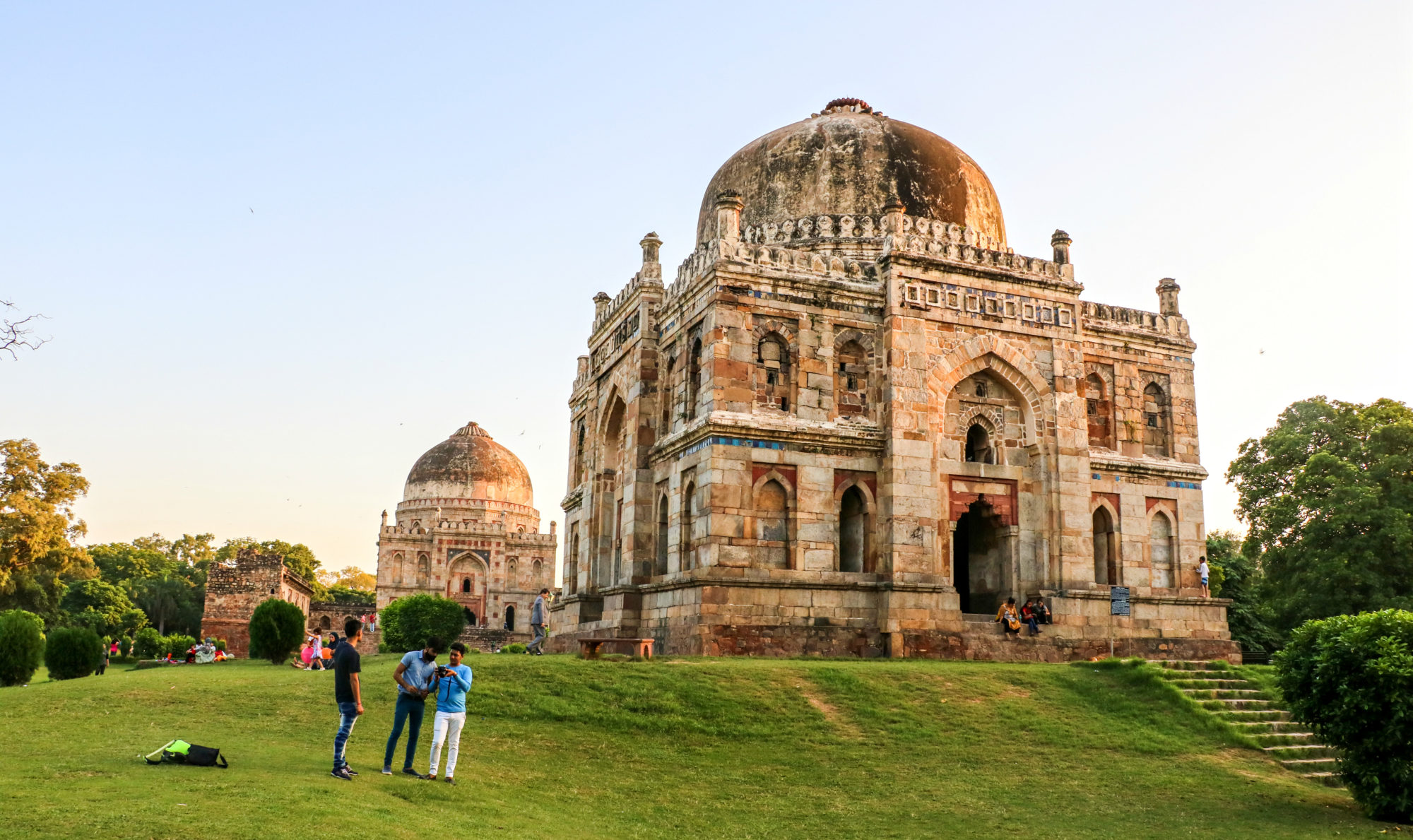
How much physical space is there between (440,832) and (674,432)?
14.5m

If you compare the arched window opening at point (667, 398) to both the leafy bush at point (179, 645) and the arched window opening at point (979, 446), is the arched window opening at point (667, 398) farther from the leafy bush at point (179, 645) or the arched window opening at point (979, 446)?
the leafy bush at point (179, 645)

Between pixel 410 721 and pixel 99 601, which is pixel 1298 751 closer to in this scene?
pixel 410 721

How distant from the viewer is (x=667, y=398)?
24.7 metres

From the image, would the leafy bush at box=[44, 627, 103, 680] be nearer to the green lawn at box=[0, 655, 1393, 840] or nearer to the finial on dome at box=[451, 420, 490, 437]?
the green lawn at box=[0, 655, 1393, 840]

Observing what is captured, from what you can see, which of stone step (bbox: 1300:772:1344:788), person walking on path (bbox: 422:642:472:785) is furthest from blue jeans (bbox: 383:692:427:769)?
stone step (bbox: 1300:772:1344:788)

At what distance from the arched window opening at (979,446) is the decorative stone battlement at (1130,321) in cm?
371

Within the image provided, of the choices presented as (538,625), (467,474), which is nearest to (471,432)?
(467,474)

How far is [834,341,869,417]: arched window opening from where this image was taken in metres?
22.8

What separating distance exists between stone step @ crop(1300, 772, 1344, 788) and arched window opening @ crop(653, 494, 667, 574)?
12.7 m

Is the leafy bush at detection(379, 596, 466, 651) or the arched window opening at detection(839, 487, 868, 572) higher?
the arched window opening at detection(839, 487, 868, 572)

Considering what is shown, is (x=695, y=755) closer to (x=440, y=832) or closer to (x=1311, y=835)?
(x=440, y=832)

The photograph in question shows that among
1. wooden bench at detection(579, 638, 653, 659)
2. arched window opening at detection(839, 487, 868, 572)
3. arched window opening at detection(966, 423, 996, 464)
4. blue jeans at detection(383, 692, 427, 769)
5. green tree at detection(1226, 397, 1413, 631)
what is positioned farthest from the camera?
green tree at detection(1226, 397, 1413, 631)

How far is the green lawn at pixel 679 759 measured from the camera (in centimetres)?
952

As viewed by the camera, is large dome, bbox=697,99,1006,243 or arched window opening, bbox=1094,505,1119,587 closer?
arched window opening, bbox=1094,505,1119,587
